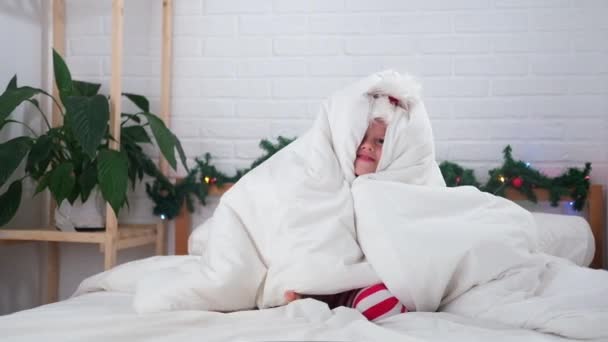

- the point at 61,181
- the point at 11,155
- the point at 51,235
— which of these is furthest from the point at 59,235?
the point at 11,155

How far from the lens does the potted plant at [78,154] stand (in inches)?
95.1

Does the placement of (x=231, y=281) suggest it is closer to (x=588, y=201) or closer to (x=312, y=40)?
(x=312, y=40)

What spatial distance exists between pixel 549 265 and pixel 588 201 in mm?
972

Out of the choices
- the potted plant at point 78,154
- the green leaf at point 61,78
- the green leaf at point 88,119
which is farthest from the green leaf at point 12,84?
the green leaf at point 88,119

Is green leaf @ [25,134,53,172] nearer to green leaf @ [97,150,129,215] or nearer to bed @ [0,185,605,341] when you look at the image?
green leaf @ [97,150,129,215]

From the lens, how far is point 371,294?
175cm

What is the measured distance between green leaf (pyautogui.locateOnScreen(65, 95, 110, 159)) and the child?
2.91ft

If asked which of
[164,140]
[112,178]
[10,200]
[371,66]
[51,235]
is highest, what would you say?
[371,66]

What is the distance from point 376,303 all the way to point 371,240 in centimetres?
16

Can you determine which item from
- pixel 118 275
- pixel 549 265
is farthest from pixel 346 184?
pixel 118 275

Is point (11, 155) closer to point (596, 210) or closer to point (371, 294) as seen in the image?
point (371, 294)

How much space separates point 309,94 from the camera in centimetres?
294

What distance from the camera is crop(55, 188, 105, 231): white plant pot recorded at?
2.67 m

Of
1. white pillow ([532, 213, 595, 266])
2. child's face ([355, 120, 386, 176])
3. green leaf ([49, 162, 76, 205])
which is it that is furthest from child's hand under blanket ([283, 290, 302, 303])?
green leaf ([49, 162, 76, 205])
